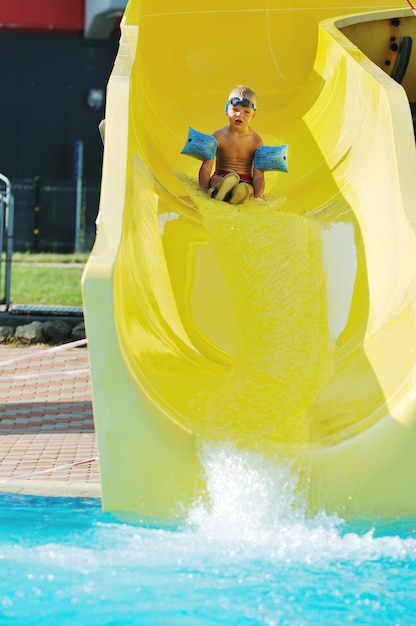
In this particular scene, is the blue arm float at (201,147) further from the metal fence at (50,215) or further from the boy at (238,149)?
the metal fence at (50,215)

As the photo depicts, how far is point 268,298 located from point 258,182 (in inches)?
56.3

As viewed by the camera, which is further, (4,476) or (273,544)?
(4,476)

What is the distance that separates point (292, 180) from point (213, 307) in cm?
165

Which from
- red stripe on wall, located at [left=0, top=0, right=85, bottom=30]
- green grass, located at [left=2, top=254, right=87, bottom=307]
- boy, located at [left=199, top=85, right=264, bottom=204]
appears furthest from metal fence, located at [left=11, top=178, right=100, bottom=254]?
boy, located at [left=199, top=85, right=264, bottom=204]

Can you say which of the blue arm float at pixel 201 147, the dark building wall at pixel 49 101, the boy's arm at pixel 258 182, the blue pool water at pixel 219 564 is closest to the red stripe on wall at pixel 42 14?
the dark building wall at pixel 49 101

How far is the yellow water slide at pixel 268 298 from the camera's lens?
4258mm

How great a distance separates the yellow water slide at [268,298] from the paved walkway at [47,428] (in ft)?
1.99

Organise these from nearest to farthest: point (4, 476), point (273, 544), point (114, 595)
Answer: point (114, 595)
point (273, 544)
point (4, 476)

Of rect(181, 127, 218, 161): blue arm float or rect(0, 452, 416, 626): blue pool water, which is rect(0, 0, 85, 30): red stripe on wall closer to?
rect(181, 127, 218, 161): blue arm float

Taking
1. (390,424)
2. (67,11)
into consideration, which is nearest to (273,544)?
(390,424)

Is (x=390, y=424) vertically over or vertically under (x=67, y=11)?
under

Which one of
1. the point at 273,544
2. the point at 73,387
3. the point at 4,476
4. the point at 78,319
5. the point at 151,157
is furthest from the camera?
the point at 78,319

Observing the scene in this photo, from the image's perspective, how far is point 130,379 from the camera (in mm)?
4258

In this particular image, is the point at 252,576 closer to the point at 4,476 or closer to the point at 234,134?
the point at 4,476
